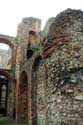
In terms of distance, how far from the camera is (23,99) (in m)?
14.2

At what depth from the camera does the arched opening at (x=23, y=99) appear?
1405cm

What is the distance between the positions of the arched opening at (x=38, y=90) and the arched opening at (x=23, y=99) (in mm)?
2314

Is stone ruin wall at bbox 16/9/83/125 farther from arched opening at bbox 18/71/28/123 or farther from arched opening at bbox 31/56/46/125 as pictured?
arched opening at bbox 18/71/28/123

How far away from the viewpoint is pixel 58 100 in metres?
5.98

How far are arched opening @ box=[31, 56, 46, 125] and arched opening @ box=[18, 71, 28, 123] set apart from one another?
231cm

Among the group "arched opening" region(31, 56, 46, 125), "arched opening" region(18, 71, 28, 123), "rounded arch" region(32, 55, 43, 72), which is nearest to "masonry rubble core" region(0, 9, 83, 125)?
"arched opening" region(31, 56, 46, 125)

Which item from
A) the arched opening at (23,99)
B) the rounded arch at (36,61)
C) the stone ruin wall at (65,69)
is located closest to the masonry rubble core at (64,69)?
the stone ruin wall at (65,69)

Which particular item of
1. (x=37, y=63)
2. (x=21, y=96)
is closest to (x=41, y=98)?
(x=37, y=63)

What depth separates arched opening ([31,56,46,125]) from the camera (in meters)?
10.5

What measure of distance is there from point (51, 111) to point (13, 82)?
9673mm

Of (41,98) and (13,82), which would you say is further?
(13,82)

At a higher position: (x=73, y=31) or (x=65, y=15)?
(x=65, y=15)

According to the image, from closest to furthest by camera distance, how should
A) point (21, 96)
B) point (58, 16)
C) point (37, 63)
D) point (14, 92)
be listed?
point (58, 16), point (37, 63), point (21, 96), point (14, 92)

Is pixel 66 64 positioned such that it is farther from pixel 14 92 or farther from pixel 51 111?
pixel 14 92
